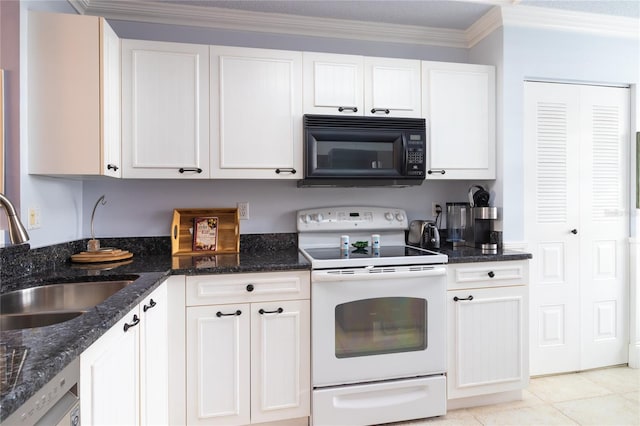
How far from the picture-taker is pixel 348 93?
2363 mm

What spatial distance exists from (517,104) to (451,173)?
2.13ft

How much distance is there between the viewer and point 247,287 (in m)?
1.90

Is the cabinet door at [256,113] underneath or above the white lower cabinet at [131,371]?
above

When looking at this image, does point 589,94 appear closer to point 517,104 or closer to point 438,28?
point 517,104

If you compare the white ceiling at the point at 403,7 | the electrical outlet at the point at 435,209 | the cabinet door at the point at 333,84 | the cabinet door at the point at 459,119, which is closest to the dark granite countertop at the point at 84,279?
the cabinet door at the point at 333,84

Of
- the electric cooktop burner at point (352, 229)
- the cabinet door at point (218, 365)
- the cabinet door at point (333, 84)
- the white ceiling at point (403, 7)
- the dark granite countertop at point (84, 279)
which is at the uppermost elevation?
the white ceiling at point (403, 7)

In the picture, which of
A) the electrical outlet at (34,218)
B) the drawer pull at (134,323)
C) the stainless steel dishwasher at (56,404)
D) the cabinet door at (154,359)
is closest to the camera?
the stainless steel dishwasher at (56,404)

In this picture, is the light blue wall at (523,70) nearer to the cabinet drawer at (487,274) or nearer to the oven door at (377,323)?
the cabinet drawer at (487,274)

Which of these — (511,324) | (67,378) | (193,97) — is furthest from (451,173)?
(67,378)

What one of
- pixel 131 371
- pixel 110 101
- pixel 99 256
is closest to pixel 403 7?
pixel 110 101

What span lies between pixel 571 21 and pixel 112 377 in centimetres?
329

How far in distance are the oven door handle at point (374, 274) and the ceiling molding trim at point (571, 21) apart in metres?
1.74

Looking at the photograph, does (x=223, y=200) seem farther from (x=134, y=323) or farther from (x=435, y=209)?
(x=435, y=209)

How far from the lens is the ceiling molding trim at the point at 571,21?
2473 mm
